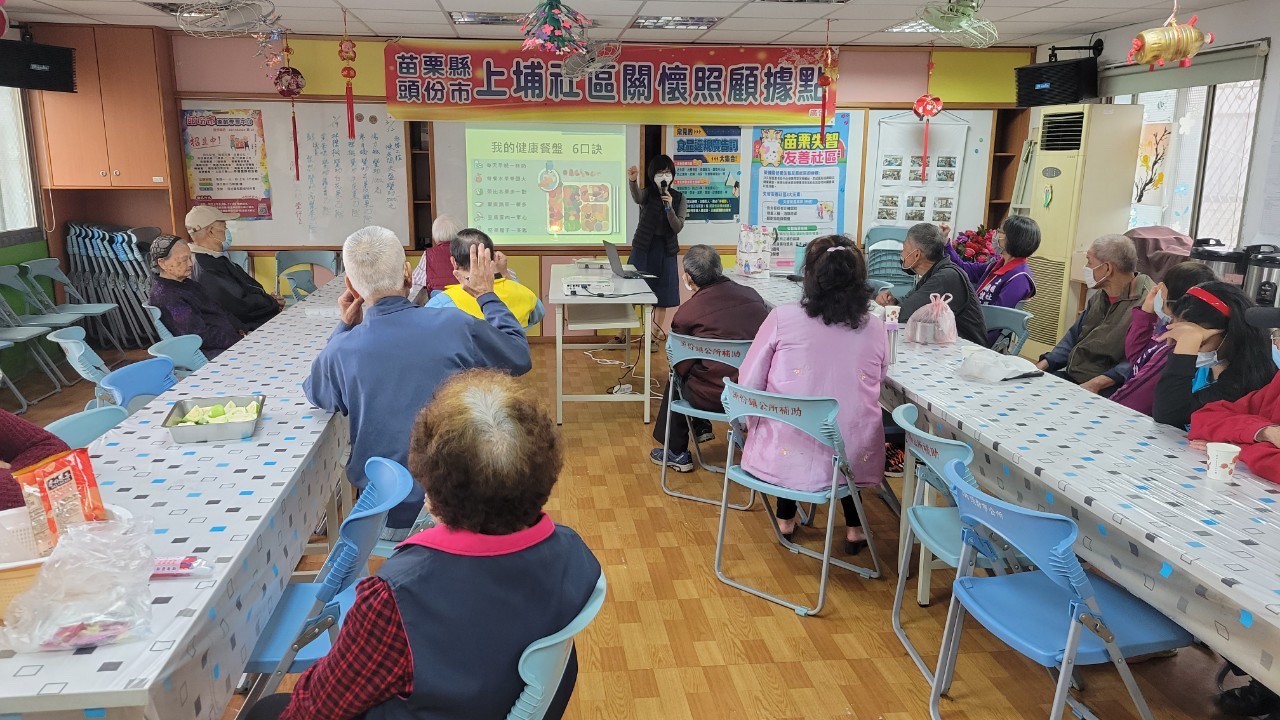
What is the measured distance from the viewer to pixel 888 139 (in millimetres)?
7277

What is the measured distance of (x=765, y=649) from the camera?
9.14 feet

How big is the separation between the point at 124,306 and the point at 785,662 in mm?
6153

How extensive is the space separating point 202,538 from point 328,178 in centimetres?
573

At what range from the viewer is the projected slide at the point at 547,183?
709 centimetres

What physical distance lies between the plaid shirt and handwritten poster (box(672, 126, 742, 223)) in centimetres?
629

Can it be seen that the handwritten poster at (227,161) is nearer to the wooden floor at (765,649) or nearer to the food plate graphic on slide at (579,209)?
the food plate graphic on slide at (579,209)

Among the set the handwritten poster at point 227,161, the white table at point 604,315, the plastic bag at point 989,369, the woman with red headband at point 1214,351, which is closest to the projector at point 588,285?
the white table at point 604,315

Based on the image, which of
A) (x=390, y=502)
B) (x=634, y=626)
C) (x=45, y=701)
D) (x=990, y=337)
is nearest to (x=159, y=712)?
(x=45, y=701)

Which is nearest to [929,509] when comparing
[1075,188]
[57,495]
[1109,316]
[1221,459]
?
[1221,459]

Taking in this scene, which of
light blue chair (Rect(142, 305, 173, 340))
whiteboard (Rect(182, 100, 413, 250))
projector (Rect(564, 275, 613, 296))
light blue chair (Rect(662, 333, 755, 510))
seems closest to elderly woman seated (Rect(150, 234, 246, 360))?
light blue chair (Rect(142, 305, 173, 340))

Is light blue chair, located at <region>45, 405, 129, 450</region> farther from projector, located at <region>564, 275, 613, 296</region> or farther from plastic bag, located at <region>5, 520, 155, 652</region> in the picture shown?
projector, located at <region>564, 275, 613, 296</region>

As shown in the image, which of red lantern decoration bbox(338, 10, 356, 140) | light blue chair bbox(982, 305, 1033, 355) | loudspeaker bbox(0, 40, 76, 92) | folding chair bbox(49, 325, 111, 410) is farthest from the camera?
red lantern decoration bbox(338, 10, 356, 140)

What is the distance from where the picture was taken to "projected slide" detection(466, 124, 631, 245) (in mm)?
7090

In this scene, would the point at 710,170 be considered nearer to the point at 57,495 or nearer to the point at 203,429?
the point at 203,429
